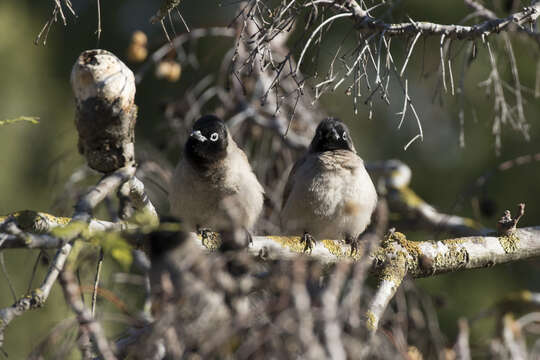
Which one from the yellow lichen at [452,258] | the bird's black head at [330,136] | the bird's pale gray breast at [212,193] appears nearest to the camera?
the yellow lichen at [452,258]

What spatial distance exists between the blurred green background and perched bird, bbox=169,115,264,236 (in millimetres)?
3291

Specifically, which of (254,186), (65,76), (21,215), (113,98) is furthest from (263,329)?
(65,76)

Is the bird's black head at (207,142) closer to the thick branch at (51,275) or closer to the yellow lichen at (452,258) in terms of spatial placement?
the yellow lichen at (452,258)

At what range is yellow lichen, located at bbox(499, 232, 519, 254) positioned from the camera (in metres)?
5.02

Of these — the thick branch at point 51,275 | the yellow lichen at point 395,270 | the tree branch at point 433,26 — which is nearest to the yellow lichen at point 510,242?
the yellow lichen at point 395,270

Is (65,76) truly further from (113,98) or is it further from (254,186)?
(113,98)

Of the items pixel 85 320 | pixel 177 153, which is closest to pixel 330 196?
pixel 85 320

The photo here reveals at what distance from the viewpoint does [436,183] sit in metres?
10.5

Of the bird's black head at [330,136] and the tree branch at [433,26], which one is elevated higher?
the tree branch at [433,26]

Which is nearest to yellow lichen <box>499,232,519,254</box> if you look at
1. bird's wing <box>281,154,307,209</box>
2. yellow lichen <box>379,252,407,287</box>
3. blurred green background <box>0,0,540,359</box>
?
yellow lichen <box>379,252,407,287</box>

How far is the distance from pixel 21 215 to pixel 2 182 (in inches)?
278

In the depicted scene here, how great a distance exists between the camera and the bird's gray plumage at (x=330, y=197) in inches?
243

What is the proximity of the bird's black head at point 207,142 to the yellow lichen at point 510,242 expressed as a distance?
229 centimetres

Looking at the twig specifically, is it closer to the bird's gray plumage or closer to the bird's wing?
the bird's gray plumage
